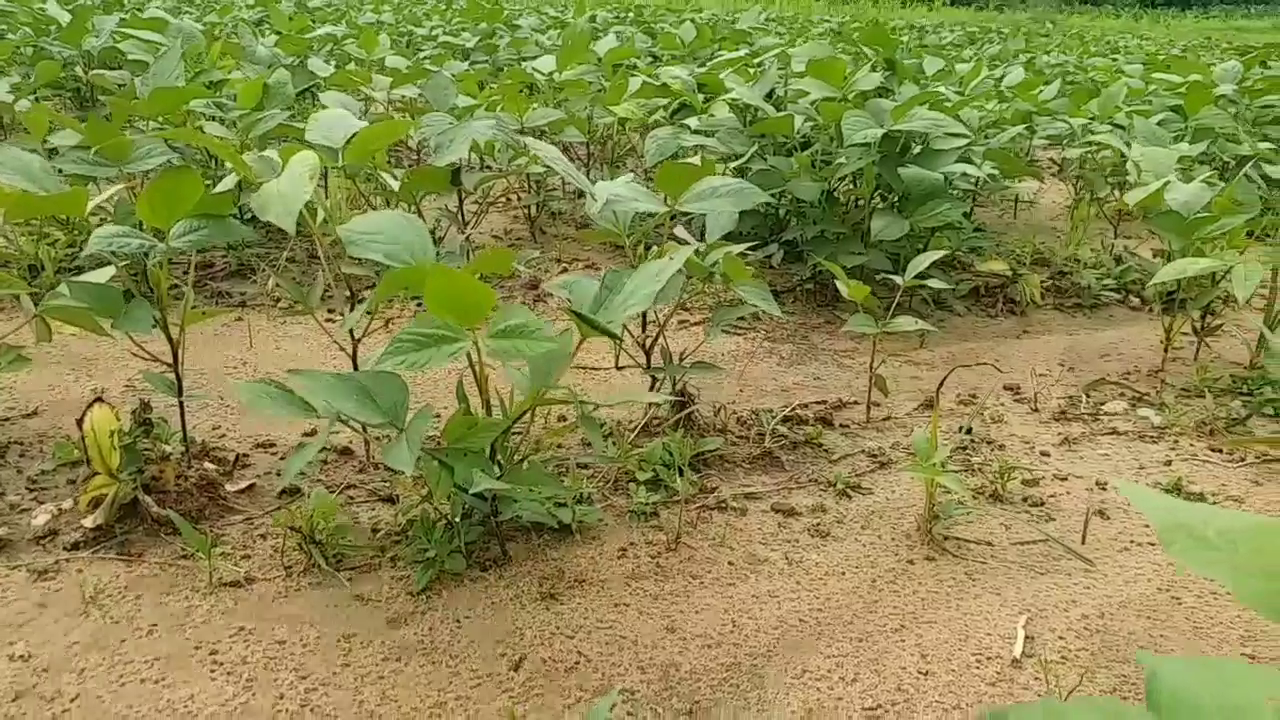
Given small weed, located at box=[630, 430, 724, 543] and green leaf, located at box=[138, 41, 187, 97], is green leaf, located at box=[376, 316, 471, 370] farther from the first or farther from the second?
green leaf, located at box=[138, 41, 187, 97]

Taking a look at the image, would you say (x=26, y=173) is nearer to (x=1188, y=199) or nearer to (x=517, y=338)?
(x=517, y=338)

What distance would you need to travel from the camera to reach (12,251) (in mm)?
1911

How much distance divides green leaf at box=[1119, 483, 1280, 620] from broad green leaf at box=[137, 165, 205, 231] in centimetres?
103

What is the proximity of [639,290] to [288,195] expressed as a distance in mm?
368

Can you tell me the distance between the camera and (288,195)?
3.46ft

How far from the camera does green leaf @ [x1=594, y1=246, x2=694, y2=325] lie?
1075 millimetres

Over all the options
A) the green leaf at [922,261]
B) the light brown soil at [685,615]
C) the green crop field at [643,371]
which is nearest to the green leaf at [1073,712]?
the green crop field at [643,371]

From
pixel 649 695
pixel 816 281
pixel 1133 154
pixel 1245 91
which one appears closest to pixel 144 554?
pixel 649 695

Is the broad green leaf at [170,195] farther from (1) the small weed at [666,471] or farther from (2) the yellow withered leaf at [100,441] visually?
(1) the small weed at [666,471]

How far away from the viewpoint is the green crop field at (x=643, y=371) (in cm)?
103

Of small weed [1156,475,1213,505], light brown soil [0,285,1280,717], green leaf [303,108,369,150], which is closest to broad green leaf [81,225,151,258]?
green leaf [303,108,369,150]

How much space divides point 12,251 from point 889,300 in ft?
5.42

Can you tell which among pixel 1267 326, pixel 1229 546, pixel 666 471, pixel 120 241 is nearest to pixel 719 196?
pixel 666 471

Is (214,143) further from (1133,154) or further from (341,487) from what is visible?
(1133,154)
